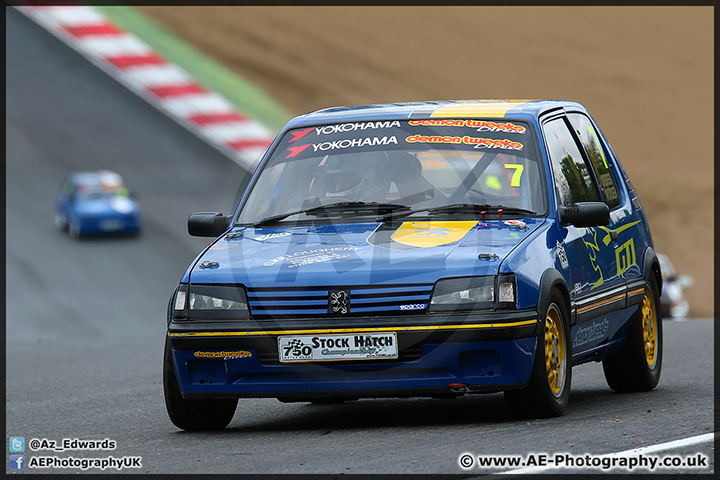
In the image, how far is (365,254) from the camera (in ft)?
22.7

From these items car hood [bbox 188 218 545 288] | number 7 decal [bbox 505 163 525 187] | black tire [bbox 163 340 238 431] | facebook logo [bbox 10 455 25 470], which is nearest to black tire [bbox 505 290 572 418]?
car hood [bbox 188 218 545 288]

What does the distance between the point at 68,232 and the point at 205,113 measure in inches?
238

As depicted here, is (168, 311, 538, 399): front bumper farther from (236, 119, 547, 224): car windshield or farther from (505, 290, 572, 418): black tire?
(236, 119, 547, 224): car windshield

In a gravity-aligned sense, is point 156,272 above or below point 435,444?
below

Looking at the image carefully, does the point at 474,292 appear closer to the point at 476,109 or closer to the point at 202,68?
the point at 476,109

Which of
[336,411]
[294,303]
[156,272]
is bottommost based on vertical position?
[156,272]

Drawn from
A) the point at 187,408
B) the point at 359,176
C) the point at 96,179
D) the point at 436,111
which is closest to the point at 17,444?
the point at 187,408

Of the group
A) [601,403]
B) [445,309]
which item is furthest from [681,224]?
[445,309]

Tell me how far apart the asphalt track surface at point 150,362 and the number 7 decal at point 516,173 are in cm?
135

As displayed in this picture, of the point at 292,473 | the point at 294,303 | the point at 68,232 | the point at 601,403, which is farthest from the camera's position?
the point at 68,232

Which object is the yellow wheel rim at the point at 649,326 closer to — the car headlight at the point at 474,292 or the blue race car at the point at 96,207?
the car headlight at the point at 474,292

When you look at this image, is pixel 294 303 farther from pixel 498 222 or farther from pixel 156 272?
pixel 156 272

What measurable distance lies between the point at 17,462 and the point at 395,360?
1958mm

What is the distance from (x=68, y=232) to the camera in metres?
28.3
